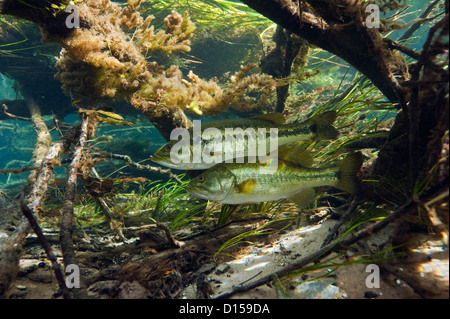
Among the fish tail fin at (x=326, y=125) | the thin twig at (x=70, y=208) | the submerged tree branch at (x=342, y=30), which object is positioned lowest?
the thin twig at (x=70, y=208)

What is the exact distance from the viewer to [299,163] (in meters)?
2.41

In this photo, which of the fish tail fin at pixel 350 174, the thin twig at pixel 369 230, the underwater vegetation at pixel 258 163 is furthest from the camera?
the fish tail fin at pixel 350 174

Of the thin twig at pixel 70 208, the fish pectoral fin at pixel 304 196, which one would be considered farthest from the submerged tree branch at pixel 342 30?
the thin twig at pixel 70 208

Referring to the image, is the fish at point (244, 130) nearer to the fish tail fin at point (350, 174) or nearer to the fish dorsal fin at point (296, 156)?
the fish dorsal fin at point (296, 156)

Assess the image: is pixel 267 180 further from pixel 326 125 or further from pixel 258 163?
pixel 326 125

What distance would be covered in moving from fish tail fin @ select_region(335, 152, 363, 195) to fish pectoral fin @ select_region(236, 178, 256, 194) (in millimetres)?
884

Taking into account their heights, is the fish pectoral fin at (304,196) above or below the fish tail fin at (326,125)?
below

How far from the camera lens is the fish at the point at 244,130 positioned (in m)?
2.38

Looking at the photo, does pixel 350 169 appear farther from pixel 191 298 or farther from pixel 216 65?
pixel 216 65

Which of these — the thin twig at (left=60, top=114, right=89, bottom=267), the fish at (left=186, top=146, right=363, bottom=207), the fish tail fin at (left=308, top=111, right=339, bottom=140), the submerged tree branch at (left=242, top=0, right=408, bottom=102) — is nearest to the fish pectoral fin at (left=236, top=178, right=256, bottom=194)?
the fish at (left=186, top=146, right=363, bottom=207)

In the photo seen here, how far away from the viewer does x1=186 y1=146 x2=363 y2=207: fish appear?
6.95 feet

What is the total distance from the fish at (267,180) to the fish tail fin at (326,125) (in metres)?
0.39

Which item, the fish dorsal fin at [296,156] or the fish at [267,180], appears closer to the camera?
the fish at [267,180]
